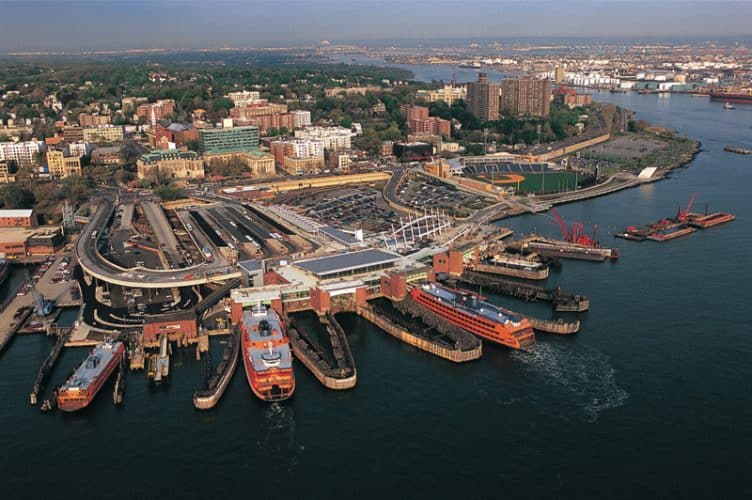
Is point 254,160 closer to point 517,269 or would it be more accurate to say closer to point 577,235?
point 577,235

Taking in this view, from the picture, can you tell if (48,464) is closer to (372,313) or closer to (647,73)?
(372,313)

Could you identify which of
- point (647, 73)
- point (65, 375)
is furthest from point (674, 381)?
point (647, 73)

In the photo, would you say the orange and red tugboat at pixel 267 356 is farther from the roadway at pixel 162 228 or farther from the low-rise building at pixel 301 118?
the low-rise building at pixel 301 118

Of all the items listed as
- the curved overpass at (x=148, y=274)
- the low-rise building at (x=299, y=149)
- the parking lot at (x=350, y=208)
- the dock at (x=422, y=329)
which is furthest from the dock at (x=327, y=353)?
the low-rise building at (x=299, y=149)

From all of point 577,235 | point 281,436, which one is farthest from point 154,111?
point 281,436

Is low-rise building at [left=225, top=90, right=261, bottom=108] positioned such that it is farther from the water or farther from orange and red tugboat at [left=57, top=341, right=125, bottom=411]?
orange and red tugboat at [left=57, top=341, right=125, bottom=411]

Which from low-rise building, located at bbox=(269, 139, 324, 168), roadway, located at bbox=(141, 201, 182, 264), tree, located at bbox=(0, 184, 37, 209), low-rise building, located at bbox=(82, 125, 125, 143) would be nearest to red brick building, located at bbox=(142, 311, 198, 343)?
roadway, located at bbox=(141, 201, 182, 264)
